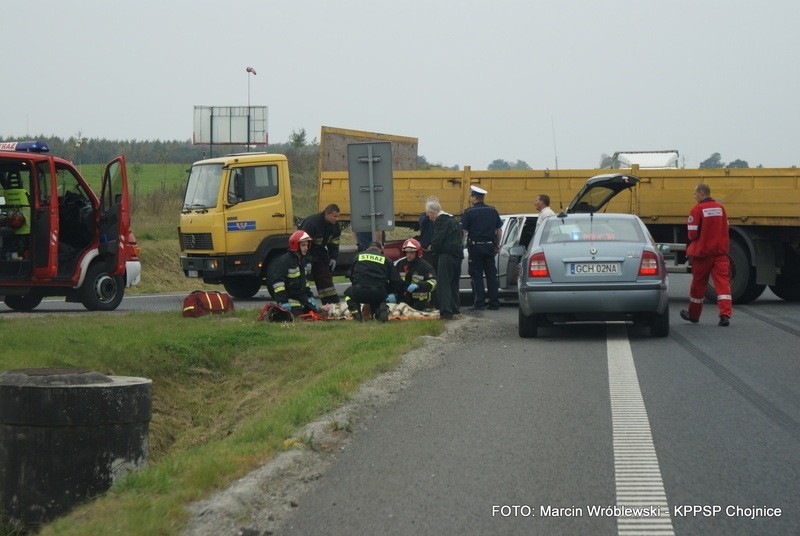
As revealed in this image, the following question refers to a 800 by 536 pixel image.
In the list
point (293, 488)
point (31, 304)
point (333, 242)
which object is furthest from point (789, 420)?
point (31, 304)

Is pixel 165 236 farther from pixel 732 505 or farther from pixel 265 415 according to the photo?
pixel 732 505

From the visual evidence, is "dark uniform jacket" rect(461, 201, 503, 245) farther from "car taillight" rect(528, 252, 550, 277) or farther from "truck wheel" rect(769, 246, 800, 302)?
"truck wheel" rect(769, 246, 800, 302)

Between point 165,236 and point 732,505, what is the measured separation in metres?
28.4

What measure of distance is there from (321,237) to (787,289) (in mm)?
8634

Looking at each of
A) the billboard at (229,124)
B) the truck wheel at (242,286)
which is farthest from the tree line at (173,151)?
the truck wheel at (242,286)

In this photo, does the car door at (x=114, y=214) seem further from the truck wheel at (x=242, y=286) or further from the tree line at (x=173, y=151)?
Result: the tree line at (x=173, y=151)

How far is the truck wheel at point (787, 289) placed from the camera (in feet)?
64.5

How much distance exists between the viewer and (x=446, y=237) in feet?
49.5

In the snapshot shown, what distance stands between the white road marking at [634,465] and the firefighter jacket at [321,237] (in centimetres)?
779

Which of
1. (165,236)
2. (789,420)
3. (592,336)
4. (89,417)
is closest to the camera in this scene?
(89,417)

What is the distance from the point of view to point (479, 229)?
16.7 metres

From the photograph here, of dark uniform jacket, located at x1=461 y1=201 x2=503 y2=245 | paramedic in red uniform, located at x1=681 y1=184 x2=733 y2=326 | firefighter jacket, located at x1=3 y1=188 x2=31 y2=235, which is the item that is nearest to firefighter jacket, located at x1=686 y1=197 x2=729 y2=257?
paramedic in red uniform, located at x1=681 y1=184 x2=733 y2=326

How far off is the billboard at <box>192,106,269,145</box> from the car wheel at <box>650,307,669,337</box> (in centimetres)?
2913

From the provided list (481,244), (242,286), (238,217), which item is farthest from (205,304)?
(242,286)
